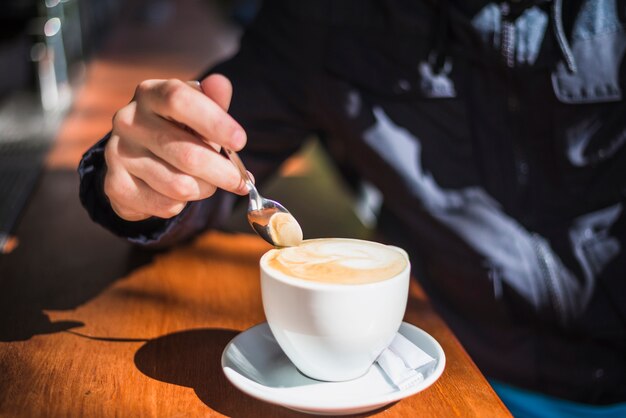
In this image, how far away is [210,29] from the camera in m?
4.13

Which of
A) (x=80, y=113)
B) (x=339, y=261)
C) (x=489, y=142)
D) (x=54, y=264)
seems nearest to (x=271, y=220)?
(x=339, y=261)

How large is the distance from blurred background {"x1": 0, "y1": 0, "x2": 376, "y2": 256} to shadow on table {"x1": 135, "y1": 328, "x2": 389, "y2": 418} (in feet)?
1.17

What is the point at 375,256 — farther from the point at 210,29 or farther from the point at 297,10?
the point at 210,29

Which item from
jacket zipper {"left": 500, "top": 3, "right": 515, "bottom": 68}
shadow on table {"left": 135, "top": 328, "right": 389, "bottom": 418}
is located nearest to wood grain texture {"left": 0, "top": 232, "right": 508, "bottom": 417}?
shadow on table {"left": 135, "top": 328, "right": 389, "bottom": 418}

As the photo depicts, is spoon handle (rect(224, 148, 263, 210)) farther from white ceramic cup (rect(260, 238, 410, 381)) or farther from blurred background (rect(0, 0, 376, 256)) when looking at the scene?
blurred background (rect(0, 0, 376, 256))

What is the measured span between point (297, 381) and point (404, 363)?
10 centimetres

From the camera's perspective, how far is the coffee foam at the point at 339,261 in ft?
2.06

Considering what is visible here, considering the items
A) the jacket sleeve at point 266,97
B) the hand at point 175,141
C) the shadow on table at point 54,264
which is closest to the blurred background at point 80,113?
the shadow on table at point 54,264

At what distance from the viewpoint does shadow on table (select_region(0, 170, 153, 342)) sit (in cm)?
81

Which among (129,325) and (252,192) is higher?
(252,192)

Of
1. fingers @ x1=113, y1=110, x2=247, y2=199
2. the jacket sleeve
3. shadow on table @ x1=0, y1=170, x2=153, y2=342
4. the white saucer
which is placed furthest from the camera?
the jacket sleeve

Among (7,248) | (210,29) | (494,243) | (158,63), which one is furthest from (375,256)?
(210,29)

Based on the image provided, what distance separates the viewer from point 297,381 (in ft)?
2.13

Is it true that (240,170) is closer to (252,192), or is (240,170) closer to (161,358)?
(252,192)
